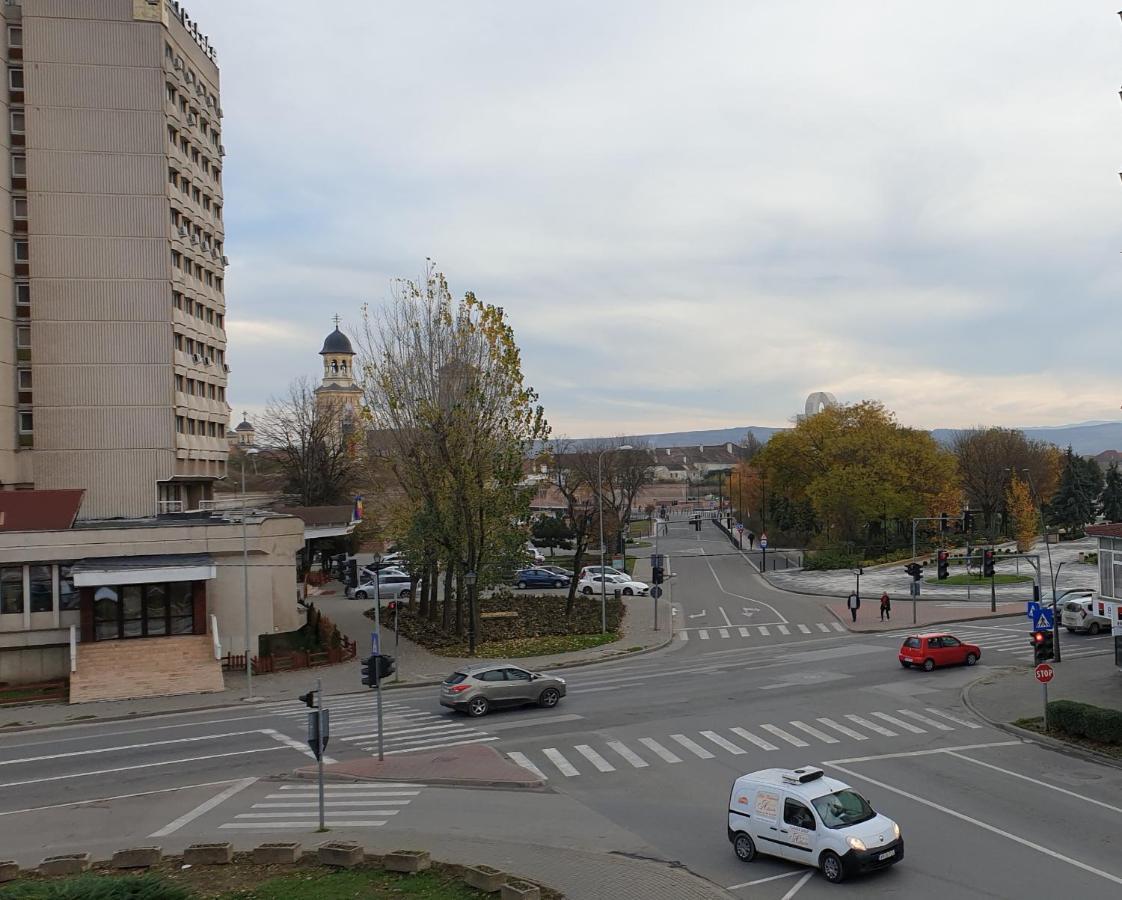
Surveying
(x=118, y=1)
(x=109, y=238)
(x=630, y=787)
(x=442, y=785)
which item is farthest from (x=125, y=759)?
(x=118, y=1)

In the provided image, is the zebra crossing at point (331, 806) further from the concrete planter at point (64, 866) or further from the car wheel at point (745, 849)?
the car wheel at point (745, 849)

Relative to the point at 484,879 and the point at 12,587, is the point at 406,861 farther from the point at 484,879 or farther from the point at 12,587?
the point at 12,587

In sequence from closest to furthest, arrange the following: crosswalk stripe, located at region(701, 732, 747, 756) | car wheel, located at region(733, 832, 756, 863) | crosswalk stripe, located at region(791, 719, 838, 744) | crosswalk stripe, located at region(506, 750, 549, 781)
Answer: car wheel, located at region(733, 832, 756, 863) < crosswalk stripe, located at region(506, 750, 549, 781) < crosswalk stripe, located at region(701, 732, 747, 756) < crosswalk stripe, located at region(791, 719, 838, 744)

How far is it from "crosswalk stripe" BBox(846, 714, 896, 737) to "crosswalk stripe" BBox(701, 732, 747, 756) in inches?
173

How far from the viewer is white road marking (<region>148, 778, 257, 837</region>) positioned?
1892 centimetres

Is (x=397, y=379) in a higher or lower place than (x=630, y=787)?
higher

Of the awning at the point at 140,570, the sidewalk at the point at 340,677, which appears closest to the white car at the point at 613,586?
the sidewalk at the point at 340,677

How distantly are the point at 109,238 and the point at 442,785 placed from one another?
37756mm

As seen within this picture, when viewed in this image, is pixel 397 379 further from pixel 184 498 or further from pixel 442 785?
pixel 442 785

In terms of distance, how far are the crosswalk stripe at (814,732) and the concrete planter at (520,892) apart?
43.0 ft

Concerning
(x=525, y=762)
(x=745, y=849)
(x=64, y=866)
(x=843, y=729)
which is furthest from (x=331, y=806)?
(x=843, y=729)

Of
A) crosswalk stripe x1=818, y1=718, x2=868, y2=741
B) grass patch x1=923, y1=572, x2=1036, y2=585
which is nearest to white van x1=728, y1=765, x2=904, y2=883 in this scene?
crosswalk stripe x1=818, y1=718, x2=868, y2=741

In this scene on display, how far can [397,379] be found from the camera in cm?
4325

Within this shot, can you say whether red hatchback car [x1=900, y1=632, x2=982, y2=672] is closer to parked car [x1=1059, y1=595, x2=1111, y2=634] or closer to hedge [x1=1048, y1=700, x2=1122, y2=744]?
hedge [x1=1048, y1=700, x2=1122, y2=744]
